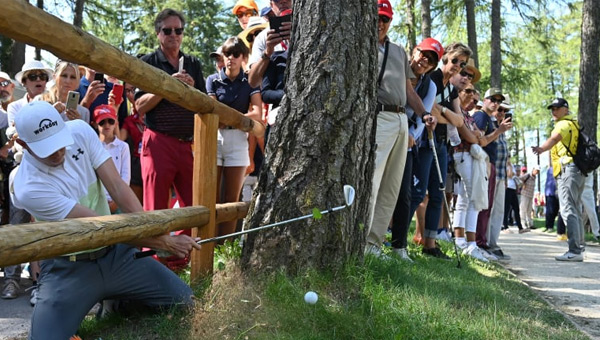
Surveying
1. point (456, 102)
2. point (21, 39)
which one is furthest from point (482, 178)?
point (21, 39)

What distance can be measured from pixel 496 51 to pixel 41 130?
1556 centimetres

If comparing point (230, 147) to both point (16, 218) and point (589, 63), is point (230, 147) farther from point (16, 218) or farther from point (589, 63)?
point (589, 63)

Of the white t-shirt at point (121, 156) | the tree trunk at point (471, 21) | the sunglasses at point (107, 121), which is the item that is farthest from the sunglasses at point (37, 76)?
the tree trunk at point (471, 21)

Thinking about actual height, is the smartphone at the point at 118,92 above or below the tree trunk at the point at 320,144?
above

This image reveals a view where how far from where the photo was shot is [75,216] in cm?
351

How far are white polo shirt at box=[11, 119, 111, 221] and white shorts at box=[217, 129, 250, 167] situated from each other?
1.96 meters

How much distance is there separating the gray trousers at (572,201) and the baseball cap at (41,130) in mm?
7722

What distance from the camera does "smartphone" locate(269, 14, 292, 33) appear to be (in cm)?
532

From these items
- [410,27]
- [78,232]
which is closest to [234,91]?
[78,232]

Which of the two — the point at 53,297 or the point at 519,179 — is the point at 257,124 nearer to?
the point at 53,297

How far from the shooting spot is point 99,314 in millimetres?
4016

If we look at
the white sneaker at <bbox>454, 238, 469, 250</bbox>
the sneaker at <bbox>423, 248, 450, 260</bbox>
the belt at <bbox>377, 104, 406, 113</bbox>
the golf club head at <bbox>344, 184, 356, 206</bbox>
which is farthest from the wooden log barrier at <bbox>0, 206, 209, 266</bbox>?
the white sneaker at <bbox>454, 238, 469, 250</bbox>

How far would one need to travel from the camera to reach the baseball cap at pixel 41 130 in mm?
3430

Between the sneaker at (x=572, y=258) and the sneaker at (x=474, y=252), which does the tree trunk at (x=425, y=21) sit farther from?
the sneaker at (x=474, y=252)
